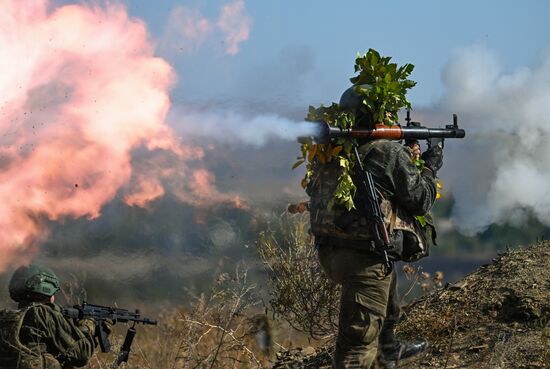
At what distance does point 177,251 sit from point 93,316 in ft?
11.6

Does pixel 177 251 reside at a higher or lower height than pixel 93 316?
higher

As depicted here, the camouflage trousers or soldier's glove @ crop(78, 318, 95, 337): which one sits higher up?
the camouflage trousers

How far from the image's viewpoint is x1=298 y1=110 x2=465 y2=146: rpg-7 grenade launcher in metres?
5.62

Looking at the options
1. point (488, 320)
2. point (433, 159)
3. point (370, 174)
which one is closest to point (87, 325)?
point (370, 174)

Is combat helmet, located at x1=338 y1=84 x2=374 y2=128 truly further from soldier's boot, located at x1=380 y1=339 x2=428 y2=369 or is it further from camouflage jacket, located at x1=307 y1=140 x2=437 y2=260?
soldier's boot, located at x1=380 y1=339 x2=428 y2=369

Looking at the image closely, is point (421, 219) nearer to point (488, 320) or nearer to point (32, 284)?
point (488, 320)

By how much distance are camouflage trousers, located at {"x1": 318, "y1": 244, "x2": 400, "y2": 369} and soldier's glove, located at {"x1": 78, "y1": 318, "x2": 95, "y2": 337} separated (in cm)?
164

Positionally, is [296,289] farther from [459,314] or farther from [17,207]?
[17,207]

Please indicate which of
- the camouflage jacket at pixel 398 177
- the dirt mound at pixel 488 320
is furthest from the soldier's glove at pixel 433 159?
the dirt mound at pixel 488 320

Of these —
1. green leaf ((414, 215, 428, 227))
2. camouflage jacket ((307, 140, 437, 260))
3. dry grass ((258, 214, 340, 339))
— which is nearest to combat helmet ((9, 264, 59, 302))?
camouflage jacket ((307, 140, 437, 260))

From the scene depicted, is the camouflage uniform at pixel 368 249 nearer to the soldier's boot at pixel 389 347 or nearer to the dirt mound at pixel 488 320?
the soldier's boot at pixel 389 347

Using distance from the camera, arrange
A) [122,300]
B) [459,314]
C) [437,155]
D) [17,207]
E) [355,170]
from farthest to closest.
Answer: [17,207] < [122,300] < [459,314] < [437,155] < [355,170]

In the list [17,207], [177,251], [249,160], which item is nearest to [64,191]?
[17,207]

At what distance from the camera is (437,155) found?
6.31 metres
